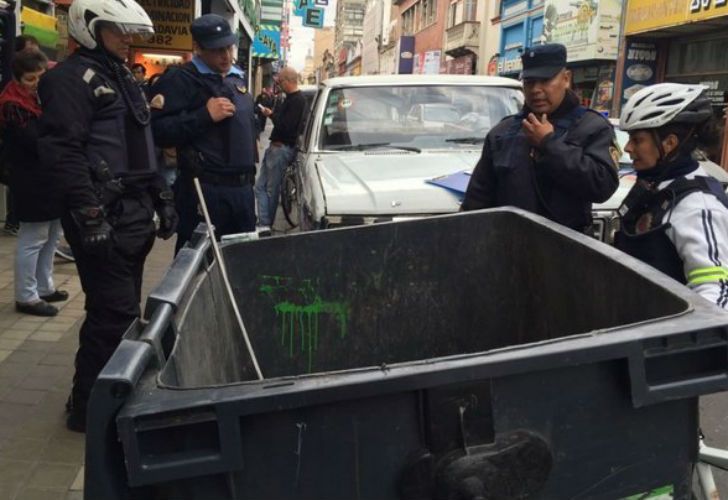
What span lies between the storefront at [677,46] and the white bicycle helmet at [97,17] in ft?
40.5

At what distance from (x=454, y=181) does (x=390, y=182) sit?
41 cm

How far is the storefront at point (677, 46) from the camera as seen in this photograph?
15052mm

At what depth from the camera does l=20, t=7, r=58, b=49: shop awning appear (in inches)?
314

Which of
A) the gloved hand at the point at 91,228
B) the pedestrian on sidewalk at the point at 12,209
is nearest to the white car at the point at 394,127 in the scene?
the gloved hand at the point at 91,228

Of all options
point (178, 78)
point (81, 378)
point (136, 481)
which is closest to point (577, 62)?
point (178, 78)

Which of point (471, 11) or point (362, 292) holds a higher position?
point (471, 11)

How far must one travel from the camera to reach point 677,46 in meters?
A: 17.8

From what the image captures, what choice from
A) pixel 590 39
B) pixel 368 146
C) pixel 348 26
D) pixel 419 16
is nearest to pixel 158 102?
pixel 368 146

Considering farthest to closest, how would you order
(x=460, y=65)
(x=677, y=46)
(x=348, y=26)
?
1. (x=348, y=26)
2. (x=460, y=65)
3. (x=677, y=46)

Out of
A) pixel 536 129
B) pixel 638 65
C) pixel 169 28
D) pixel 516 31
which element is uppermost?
pixel 516 31

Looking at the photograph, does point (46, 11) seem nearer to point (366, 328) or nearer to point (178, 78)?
point (178, 78)

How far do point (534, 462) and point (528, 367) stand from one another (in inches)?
9.3

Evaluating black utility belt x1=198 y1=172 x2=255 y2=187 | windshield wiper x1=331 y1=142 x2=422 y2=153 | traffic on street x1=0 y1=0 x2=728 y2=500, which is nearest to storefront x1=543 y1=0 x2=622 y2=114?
windshield wiper x1=331 y1=142 x2=422 y2=153

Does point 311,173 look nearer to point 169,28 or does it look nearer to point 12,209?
point 12,209
